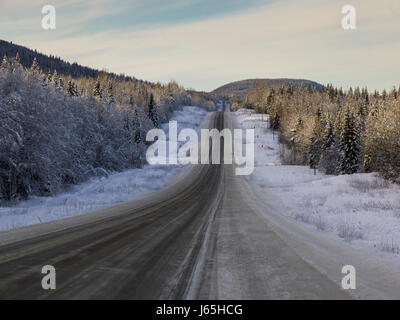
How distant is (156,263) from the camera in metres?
6.14

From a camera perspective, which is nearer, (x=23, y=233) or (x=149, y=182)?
(x=23, y=233)

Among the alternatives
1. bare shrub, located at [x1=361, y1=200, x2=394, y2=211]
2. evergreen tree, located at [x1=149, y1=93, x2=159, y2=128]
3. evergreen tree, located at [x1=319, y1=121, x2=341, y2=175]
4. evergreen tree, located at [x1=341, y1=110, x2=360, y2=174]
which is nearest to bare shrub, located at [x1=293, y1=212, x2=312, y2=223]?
bare shrub, located at [x1=361, y1=200, x2=394, y2=211]

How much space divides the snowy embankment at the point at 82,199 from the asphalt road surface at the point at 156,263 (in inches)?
121

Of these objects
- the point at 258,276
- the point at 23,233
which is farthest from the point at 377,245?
the point at 23,233

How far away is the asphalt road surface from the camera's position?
4574 mm

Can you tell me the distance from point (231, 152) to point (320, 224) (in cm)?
5314

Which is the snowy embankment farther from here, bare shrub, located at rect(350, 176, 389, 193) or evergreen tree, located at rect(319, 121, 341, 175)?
evergreen tree, located at rect(319, 121, 341, 175)

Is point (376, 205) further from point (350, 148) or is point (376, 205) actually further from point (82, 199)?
point (350, 148)

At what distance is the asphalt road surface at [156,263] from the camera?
15.0 ft

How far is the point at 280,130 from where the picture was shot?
94125mm

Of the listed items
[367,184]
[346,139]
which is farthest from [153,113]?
[367,184]

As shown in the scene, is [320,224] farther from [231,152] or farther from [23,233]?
[231,152]

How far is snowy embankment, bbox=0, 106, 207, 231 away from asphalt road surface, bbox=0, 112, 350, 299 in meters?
3.09

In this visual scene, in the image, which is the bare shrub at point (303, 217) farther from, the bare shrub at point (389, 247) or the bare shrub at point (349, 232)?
the bare shrub at point (389, 247)
